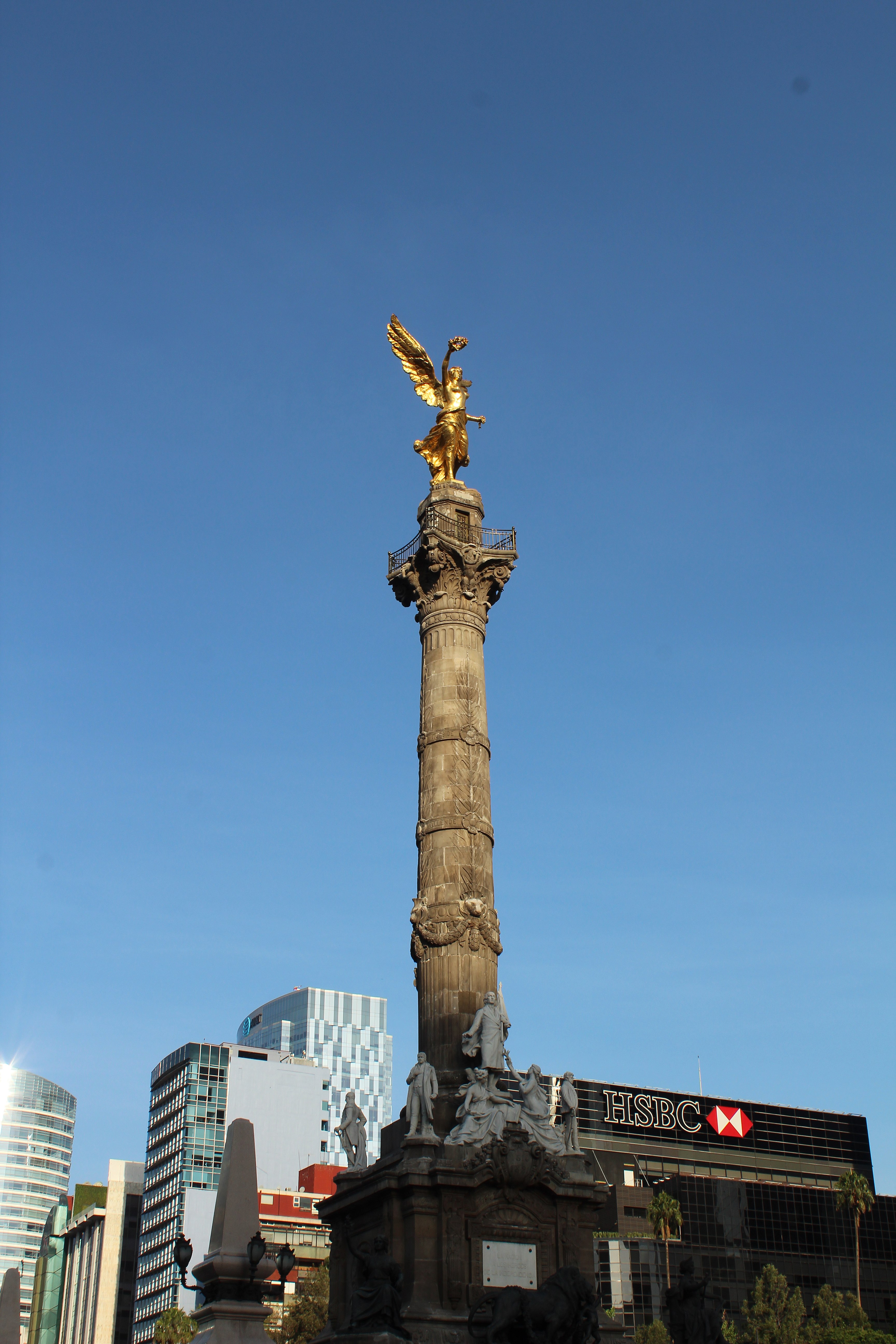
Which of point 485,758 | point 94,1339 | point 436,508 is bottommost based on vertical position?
point 94,1339

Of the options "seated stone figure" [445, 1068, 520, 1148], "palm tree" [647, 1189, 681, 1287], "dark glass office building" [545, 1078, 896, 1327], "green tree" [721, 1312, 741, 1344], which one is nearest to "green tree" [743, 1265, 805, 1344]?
"green tree" [721, 1312, 741, 1344]

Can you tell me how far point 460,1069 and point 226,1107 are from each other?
87.0 metres

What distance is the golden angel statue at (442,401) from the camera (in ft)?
133

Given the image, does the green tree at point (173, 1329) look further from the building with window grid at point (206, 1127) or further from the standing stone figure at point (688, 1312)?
the standing stone figure at point (688, 1312)

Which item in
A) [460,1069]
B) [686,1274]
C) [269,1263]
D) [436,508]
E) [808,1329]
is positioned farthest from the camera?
[808,1329]

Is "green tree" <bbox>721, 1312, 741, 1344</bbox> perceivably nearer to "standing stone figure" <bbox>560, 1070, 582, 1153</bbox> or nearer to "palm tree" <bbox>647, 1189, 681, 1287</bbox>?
"palm tree" <bbox>647, 1189, 681, 1287</bbox>

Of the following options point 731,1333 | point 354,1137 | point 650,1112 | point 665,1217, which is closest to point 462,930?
point 354,1137

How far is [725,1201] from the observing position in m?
82.3

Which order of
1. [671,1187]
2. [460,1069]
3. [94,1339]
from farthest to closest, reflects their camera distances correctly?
[94,1339]
[671,1187]
[460,1069]

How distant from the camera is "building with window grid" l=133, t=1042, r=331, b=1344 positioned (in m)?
105

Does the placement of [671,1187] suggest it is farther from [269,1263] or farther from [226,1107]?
[269,1263]

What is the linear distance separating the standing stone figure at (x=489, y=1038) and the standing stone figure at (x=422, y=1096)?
1.01m

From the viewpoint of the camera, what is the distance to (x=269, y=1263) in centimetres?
1656

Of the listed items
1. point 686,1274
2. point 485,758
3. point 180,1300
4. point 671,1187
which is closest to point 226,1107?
point 180,1300
